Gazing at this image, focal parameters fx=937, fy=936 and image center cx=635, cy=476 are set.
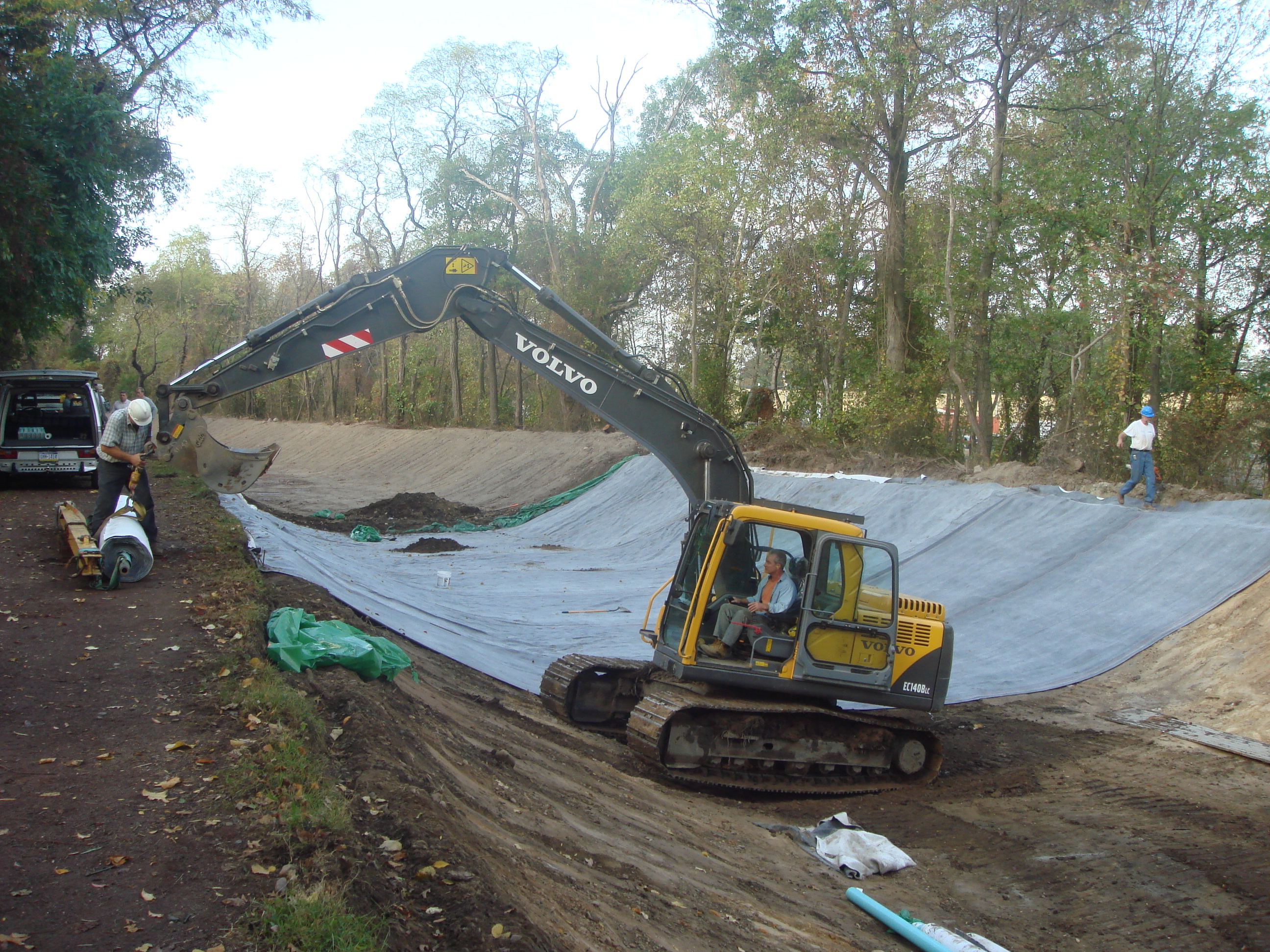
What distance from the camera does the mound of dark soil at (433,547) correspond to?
56.1ft

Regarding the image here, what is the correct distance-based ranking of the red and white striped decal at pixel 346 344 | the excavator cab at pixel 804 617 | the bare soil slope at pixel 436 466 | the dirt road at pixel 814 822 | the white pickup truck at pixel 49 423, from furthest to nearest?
the bare soil slope at pixel 436 466, the white pickup truck at pixel 49 423, the red and white striped decal at pixel 346 344, the excavator cab at pixel 804 617, the dirt road at pixel 814 822

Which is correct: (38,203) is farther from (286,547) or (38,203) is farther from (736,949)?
(736,949)

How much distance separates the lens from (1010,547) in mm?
12312

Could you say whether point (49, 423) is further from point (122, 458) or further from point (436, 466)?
point (436, 466)

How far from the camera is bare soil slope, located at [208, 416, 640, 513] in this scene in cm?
2492

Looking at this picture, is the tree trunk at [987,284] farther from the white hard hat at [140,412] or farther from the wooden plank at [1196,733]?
the white hard hat at [140,412]

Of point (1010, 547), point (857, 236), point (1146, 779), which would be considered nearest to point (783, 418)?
point (857, 236)

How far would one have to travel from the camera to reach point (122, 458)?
8578 millimetres

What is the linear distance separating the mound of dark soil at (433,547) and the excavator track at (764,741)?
31.6ft

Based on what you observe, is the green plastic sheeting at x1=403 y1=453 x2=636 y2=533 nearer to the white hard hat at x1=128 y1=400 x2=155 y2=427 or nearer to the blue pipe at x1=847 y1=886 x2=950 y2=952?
the white hard hat at x1=128 y1=400 x2=155 y2=427

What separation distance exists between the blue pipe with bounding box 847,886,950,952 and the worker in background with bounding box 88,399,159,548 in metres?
7.04

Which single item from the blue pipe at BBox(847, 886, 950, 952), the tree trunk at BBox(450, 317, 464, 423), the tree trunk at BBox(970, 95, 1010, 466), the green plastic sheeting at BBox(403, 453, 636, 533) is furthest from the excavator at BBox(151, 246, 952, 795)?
the tree trunk at BBox(450, 317, 464, 423)

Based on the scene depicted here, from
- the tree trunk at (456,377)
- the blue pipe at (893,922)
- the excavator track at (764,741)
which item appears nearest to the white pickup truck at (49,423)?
the excavator track at (764,741)

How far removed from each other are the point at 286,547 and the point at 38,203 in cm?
824
